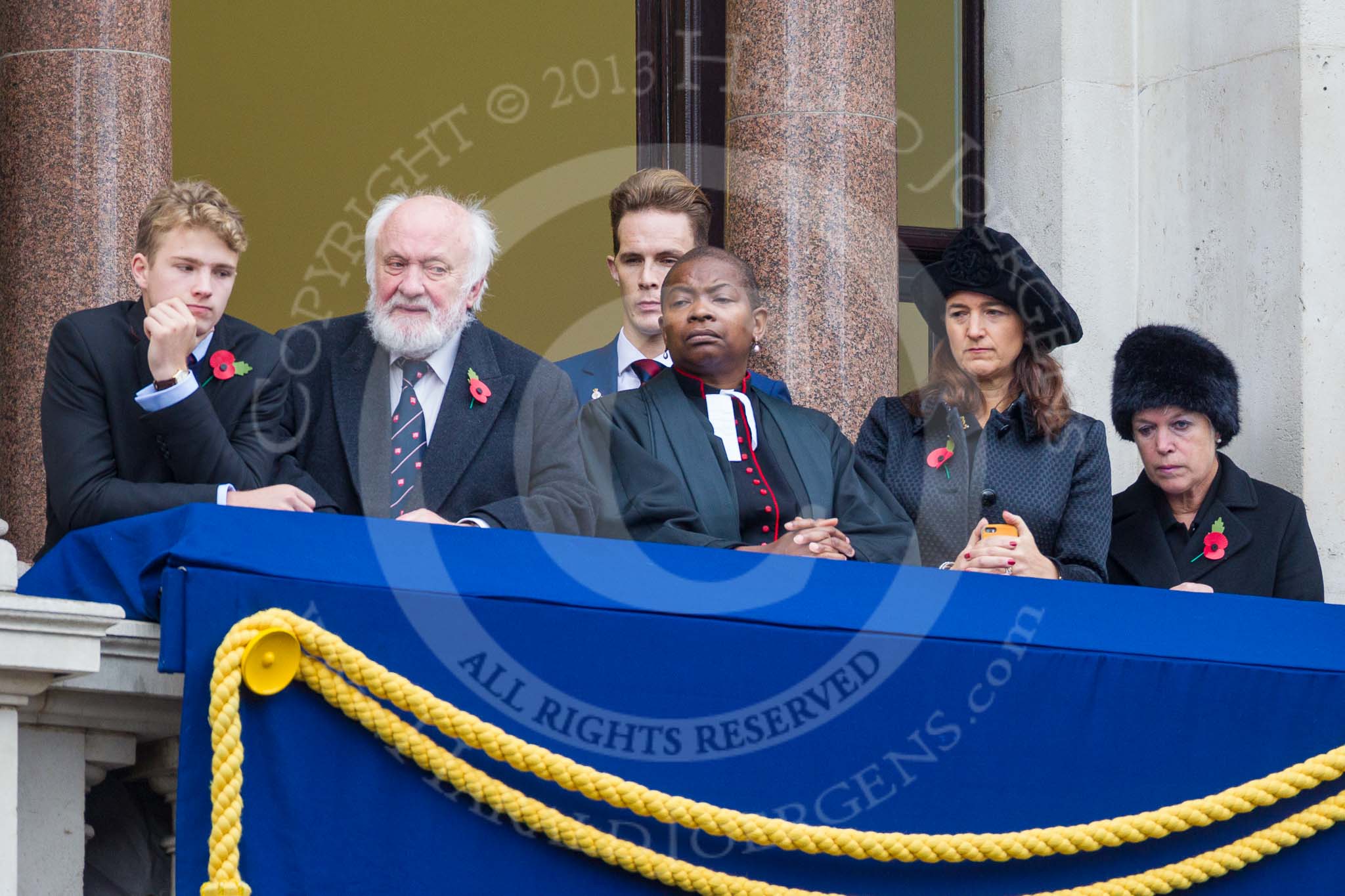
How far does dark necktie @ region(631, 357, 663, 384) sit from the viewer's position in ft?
18.4

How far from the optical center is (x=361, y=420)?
468cm

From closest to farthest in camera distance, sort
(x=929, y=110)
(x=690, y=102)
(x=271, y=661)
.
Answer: (x=271, y=661) → (x=690, y=102) → (x=929, y=110)

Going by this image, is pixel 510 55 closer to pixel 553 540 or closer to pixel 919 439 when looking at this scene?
pixel 919 439

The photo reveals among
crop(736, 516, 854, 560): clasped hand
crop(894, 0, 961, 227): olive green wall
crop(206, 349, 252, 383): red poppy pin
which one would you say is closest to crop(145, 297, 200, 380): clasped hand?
crop(206, 349, 252, 383): red poppy pin

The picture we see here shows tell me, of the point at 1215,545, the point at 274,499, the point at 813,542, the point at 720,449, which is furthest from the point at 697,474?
the point at 1215,545

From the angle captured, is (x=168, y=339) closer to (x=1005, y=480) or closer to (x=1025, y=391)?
(x=1005, y=480)

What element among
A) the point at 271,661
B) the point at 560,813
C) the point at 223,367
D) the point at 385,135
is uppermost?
the point at 385,135

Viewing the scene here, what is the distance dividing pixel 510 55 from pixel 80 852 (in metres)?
8.00

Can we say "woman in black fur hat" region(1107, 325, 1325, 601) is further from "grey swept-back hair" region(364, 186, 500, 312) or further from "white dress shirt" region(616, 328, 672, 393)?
"grey swept-back hair" region(364, 186, 500, 312)

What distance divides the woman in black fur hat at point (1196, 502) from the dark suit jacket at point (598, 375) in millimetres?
1133

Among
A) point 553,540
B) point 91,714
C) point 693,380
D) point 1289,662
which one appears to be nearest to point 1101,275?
point 693,380

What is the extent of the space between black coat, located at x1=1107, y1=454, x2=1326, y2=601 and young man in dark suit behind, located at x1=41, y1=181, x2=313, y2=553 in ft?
8.53

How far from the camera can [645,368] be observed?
562 centimetres

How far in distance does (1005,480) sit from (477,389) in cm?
153
